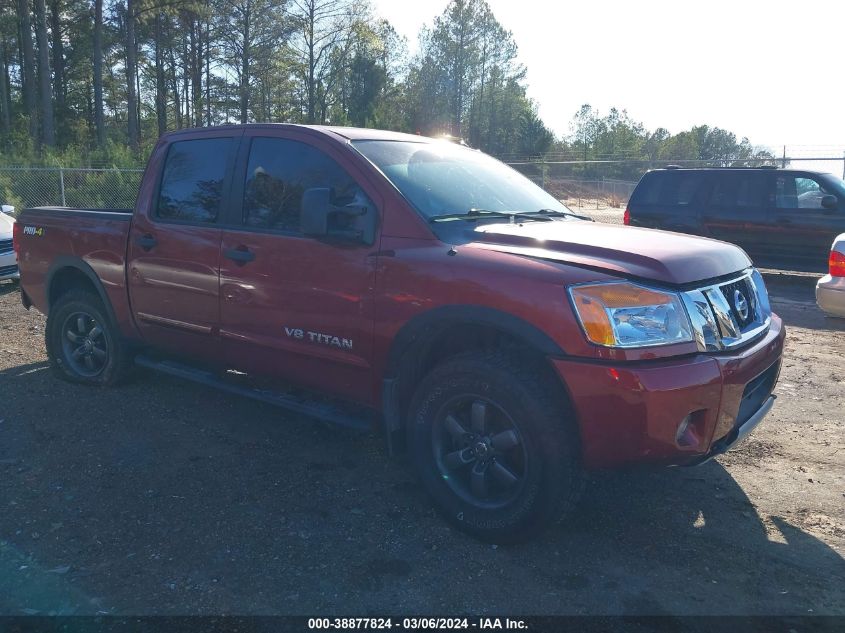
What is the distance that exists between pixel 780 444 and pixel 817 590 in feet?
5.91

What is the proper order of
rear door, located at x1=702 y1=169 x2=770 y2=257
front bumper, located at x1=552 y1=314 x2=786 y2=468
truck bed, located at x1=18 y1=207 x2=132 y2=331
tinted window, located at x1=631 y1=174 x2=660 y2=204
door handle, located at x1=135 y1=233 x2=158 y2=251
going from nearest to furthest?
front bumper, located at x1=552 y1=314 x2=786 y2=468 → door handle, located at x1=135 y1=233 x2=158 y2=251 → truck bed, located at x1=18 y1=207 x2=132 y2=331 → rear door, located at x1=702 y1=169 x2=770 y2=257 → tinted window, located at x1=631 y1=174 x2=660 y2=204

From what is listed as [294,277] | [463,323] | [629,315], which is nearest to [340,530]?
[463,323]

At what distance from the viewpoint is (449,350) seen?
3744mm

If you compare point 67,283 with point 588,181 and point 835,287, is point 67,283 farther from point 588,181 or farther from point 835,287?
point 588,181

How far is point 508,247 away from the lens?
3430mm

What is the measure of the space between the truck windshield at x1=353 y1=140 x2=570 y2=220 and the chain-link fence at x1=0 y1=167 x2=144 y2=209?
1501 centimetres

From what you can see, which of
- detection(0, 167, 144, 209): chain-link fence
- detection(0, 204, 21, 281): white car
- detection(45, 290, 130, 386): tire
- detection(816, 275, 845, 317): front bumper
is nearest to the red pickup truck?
detection(45, 290, 130, 386): tire

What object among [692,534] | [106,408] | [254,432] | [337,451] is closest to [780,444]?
[692,534]

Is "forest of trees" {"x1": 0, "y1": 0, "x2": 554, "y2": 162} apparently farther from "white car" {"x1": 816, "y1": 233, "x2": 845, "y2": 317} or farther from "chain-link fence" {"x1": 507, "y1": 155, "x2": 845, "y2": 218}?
"white car" {"x1": 816, "y1": 233, "x2": 845, "y2": 317}

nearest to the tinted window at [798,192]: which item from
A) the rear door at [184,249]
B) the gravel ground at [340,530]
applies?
the gravel ground at [340,530]

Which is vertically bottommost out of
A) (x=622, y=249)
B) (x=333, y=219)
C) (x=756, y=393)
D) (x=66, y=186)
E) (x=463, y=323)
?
(x=756, y=393)

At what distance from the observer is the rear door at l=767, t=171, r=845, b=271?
11.0 meters

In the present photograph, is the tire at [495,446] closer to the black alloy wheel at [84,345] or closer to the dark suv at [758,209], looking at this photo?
the black alloy wheel at [84,345]

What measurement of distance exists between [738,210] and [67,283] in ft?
32.6
